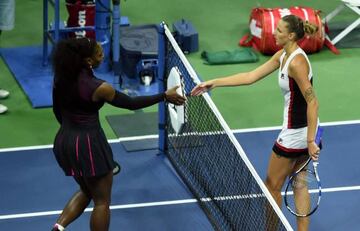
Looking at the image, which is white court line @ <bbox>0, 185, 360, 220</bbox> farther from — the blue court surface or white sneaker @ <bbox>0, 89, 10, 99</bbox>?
white sneaker @ <bbox>0, 89, 10, 99</bbox>

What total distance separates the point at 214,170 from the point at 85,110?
1.92m

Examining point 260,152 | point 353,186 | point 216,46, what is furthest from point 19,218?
point 216,46

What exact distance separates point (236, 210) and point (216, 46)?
464 centimetres

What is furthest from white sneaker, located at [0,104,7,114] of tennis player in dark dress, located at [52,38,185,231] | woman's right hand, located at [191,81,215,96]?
woman's right hand, located at [191,81,215,96]

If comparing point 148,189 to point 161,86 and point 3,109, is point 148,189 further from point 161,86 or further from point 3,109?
point 3,109

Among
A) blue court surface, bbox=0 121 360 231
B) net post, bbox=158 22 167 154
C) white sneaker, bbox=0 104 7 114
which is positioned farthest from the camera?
white sneaker, bbox=0 104 7 114

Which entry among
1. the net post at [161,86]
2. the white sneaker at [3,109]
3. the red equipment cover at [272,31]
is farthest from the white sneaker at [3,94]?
the red equipment cover at [272,31]

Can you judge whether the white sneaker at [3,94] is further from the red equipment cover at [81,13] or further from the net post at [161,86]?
the net post at [161,86]

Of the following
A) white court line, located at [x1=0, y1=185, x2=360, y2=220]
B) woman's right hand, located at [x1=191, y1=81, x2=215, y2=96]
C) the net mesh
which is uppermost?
woman's right hand, located at [x1=191, y1=81, x2=215, y2=96]

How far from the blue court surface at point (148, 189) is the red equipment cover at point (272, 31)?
7.28 ft

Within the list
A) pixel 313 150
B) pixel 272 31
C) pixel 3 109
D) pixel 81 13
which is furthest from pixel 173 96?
pixel 272 31

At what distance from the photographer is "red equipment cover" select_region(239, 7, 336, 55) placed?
39.2 feet

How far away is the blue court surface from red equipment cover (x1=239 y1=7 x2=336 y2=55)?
2218 mm

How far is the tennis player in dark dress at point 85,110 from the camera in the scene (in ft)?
22.3
